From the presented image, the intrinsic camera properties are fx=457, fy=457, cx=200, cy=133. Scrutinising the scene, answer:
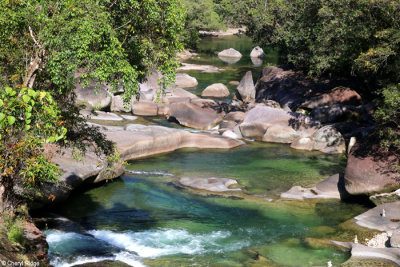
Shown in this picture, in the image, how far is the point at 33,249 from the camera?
1190 cm

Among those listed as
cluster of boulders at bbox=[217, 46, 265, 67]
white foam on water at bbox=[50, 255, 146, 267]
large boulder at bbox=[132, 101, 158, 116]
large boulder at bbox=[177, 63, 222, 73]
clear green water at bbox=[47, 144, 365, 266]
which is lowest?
white foam on water at bbox=[50, 255, 146, 267]

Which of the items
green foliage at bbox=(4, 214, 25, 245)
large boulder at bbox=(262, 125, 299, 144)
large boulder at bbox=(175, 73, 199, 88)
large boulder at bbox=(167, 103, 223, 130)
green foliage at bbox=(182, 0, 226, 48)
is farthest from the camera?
green foliage at bbox=(182, 0, 226, 48)

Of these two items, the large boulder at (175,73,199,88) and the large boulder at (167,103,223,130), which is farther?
the large boulder at (175,73,199,88)

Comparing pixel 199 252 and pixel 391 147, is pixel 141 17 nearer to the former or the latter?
pixel 199 252

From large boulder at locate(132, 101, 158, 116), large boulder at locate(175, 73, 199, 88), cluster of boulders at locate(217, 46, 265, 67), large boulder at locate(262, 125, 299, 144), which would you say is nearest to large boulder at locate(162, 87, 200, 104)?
large boulder at locate(132, 101, 158, 116)

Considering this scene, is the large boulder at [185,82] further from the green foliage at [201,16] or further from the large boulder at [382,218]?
the green foliage at [201,16]

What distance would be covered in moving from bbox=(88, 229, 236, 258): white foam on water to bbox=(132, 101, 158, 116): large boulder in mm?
17073

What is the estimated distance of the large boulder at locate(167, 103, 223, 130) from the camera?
98.0 feet

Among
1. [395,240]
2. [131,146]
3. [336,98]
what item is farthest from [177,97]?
[395,240]

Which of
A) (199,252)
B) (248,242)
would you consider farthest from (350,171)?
(199,252)

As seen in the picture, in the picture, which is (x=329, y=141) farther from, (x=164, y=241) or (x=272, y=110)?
→ (x=164, y=241)

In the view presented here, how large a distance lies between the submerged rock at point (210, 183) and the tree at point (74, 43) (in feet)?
25.9

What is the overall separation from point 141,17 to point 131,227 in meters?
7.42

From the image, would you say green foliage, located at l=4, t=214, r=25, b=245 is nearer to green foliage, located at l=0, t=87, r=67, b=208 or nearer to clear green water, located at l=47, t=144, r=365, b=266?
clear green water, located at l=47, t=144, r=365, b=266
